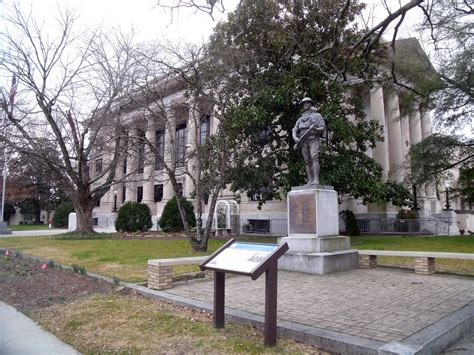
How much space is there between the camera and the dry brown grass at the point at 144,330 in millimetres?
4840

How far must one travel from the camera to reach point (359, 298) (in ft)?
23.5

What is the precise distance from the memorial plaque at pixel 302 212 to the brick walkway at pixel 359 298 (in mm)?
1287

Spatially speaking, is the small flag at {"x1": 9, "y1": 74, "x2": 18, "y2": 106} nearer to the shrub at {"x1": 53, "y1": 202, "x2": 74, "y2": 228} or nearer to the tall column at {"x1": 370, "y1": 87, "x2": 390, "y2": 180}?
the tall column at {"x1": 370, "y1": 87, "x2": 390, "y2": 180}

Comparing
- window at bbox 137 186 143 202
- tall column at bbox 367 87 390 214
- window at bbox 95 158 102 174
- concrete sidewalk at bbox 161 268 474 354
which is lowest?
concrete sidewalk at bbox 161 268 474 354

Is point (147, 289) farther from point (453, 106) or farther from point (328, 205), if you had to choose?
point (453, 106)

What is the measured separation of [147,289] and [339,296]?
137 inches

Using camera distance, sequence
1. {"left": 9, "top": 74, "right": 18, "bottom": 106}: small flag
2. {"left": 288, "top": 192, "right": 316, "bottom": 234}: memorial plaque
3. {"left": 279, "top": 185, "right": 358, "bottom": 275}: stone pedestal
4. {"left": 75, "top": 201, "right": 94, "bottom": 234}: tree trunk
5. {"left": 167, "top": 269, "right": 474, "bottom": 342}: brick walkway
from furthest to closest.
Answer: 1. {"left": 75, "top": 201, "right": 94, "bottom": 234}: tree trunk
2. {"left": 9, "top": 74, "right": 18, "bottom": 106}: small flag
3. {"left": 288, "top": 192, "right": 316, "bottom": 234}: memorial plaque
4. {"left": 279, "top": 185, "right": 358, "bottom": 275}: stone pedestal
5. {"left": 167, "top": 269, "right": 474, "bottom": 342}: brick walkway

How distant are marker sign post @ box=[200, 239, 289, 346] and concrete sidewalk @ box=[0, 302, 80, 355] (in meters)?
1.84

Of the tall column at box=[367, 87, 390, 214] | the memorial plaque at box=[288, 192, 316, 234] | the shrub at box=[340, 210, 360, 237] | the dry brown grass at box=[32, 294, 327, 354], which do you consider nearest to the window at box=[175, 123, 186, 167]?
the memorial plaque at box=[288, 192, 316, 234]

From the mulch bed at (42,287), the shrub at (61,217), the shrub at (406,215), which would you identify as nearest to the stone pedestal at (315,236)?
the mulch bed at (42,287)

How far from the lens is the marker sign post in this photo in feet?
15.8

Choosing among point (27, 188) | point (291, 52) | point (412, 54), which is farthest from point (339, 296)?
point (27, 188)

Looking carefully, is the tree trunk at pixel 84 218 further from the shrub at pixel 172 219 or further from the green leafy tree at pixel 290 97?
the green leafy tree at pixel 290 97

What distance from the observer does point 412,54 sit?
18594mm
